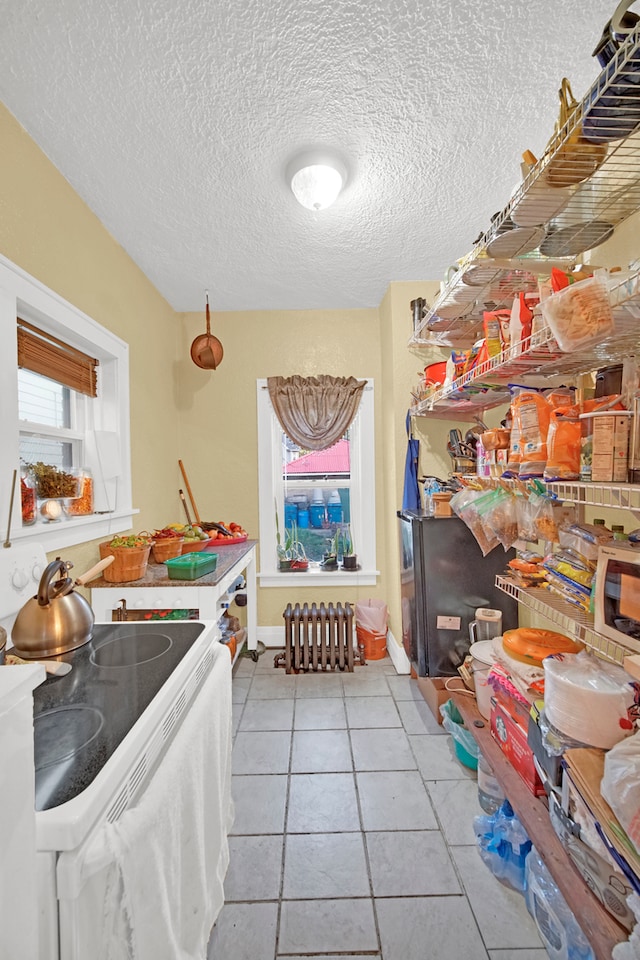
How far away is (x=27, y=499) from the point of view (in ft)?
5.28

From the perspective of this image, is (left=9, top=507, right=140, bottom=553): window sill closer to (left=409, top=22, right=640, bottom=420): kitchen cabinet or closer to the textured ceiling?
the textured ceiling

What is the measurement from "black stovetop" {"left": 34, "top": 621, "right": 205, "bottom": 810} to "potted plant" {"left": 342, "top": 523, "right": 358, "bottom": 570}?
201cm

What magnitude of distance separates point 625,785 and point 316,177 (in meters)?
2.25

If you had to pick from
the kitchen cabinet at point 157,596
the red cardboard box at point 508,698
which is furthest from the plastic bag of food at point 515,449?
the kitchen cabinet at point 157,596

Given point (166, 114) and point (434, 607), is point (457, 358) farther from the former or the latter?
point (166, 114)

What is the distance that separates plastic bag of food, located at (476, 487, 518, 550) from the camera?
1.77m

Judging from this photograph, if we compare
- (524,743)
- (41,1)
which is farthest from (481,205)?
(524,743)

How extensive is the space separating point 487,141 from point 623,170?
710 millimetres

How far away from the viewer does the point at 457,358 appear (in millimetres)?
2068

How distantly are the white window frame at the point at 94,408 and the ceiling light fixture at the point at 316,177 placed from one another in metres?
1.12

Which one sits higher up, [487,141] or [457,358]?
[487,141]

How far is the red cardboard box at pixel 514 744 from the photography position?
1.43 m

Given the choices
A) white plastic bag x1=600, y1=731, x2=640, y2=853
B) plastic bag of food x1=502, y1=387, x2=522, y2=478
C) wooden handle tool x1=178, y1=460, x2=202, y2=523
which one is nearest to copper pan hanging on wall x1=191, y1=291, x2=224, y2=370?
wooden handle tool x1=178, y1=460, x2=202, y2=523

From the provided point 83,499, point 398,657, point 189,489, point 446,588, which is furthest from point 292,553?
point 83,499
